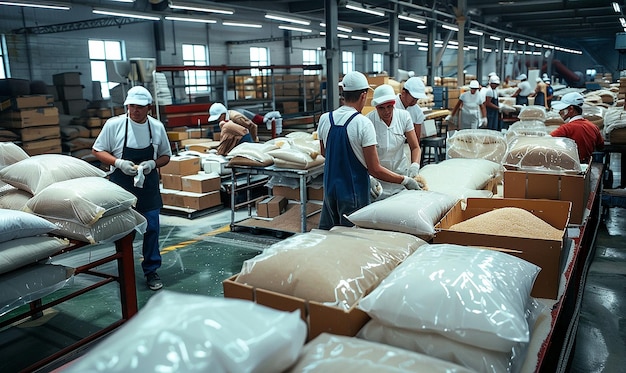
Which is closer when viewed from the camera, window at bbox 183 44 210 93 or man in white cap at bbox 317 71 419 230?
man in white cap at bbox 317 71 419 230

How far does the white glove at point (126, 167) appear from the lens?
397cm

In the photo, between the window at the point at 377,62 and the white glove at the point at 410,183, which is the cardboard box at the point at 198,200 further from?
the window at the point at 377,62

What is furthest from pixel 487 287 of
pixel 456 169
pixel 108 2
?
pixel 108 2

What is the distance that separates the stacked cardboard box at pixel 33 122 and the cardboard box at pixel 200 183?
4.65 m

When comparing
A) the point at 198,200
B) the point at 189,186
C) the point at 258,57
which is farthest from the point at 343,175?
the point at 258,57

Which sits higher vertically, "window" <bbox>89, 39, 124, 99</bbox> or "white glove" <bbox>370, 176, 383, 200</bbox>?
"window" <bbox>89, 39, 124, 99</bbox>

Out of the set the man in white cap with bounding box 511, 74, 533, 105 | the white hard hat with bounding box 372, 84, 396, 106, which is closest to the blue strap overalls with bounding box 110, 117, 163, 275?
the white hard hat with bounding box 372, 84, 396, 106

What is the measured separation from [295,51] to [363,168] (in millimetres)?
19537

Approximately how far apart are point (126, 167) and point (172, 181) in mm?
3167

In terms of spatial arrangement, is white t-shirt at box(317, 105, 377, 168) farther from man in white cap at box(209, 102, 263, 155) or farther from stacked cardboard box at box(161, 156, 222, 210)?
man in white cap at box(209, 102, 263, 155)

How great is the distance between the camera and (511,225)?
7.99 ft

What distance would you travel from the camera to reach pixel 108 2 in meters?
14.8

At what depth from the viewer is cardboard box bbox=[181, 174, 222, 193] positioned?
6848 millimetres

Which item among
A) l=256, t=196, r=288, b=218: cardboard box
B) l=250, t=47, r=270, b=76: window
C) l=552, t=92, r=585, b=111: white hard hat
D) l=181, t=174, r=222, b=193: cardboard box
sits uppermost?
l=250, t=47, r=270, b=76: window
